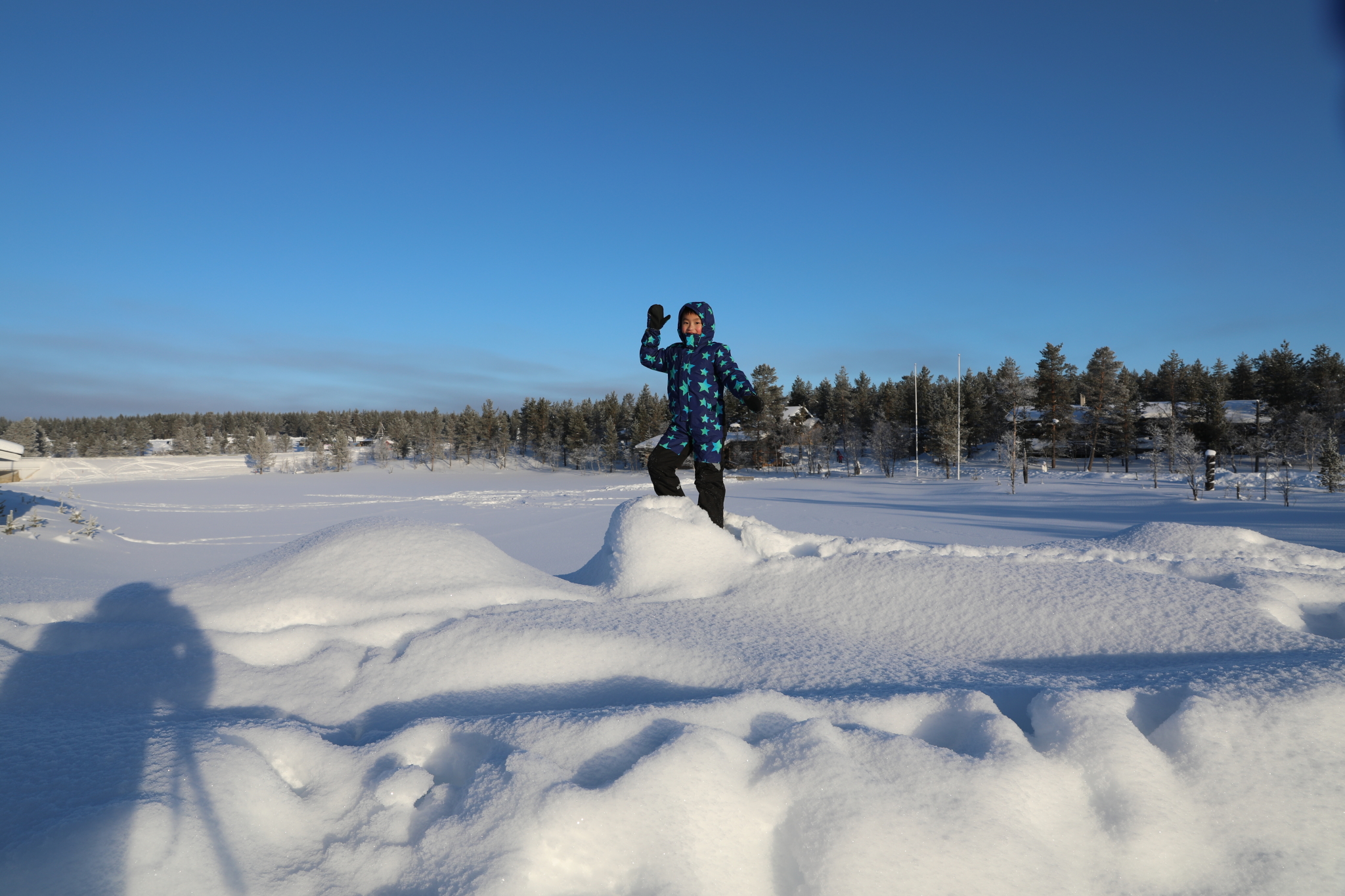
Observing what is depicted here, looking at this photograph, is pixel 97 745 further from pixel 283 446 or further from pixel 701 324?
pixel 283 446

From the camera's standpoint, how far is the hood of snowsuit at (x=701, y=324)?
404 centimetres

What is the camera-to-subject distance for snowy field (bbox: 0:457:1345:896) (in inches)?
46.4

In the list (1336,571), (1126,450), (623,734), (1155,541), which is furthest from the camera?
(1126,450)

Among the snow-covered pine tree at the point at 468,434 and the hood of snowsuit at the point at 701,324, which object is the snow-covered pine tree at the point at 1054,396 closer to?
the hood of snowsuit at the point at 701,324

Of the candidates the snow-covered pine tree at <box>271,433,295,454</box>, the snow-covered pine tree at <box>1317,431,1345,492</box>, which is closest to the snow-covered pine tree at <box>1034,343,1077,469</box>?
the snow-covered pine tree at <box>1317,431,1345,492</box>

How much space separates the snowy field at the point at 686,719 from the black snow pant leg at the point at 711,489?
38 cm

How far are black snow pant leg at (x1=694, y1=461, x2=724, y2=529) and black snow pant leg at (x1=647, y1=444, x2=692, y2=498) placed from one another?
0.46ft

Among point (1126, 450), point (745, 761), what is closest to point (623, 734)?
point (745, 761)

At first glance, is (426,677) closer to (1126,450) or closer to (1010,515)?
(1010,515)

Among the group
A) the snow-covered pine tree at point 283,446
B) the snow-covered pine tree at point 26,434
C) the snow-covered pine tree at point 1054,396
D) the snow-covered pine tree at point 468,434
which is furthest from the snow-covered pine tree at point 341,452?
the snow-covered pine tree at point 1054,396

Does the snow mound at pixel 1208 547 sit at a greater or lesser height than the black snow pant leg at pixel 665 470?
lesser

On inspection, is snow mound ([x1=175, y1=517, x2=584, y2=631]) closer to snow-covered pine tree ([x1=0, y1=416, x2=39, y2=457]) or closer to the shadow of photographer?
the shadow of photographer

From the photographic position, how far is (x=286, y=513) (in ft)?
64.6

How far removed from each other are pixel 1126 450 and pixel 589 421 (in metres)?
44.5
